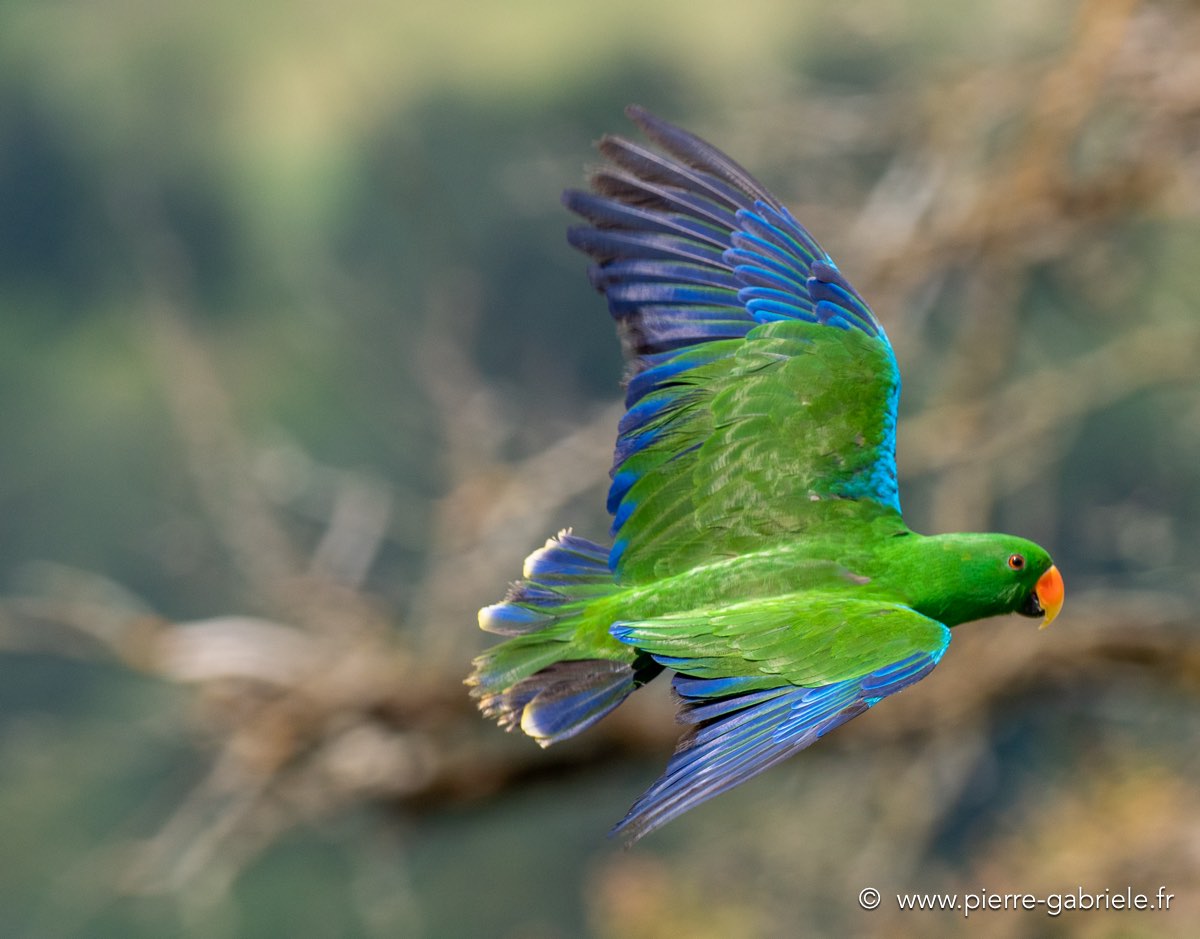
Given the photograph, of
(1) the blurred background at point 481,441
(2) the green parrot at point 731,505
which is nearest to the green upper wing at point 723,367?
(2) the green parrot at point 731,505

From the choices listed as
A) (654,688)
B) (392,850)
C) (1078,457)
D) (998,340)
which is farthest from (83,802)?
(1078,457)

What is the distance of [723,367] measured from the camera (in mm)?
1344

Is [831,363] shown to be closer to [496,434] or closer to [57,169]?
[496,434]

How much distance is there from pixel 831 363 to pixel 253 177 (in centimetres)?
349

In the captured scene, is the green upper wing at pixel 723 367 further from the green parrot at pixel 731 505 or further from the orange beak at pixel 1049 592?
the orange beak at pixel 1049 592

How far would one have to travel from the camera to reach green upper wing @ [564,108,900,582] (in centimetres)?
127

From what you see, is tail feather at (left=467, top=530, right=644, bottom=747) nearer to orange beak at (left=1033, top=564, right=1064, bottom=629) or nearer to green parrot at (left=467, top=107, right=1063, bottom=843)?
green parrot at (left=467, top=107, right=1063, bottom=843)

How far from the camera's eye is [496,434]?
314 centimetres

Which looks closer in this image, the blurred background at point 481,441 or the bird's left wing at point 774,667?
the bird's left wing at point 774,667

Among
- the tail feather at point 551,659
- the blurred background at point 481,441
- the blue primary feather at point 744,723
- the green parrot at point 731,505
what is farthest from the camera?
the blurred background at point 481,441

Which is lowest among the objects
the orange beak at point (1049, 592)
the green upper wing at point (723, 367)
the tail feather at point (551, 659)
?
the orange beak at point (1049, 592)

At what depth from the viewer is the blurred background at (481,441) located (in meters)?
3.06

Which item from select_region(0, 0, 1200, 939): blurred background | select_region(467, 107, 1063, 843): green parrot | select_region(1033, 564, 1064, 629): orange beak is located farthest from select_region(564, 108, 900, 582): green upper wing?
select_region(0, 0, 1200, 939): blurred background

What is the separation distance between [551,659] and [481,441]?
186 centimetres
